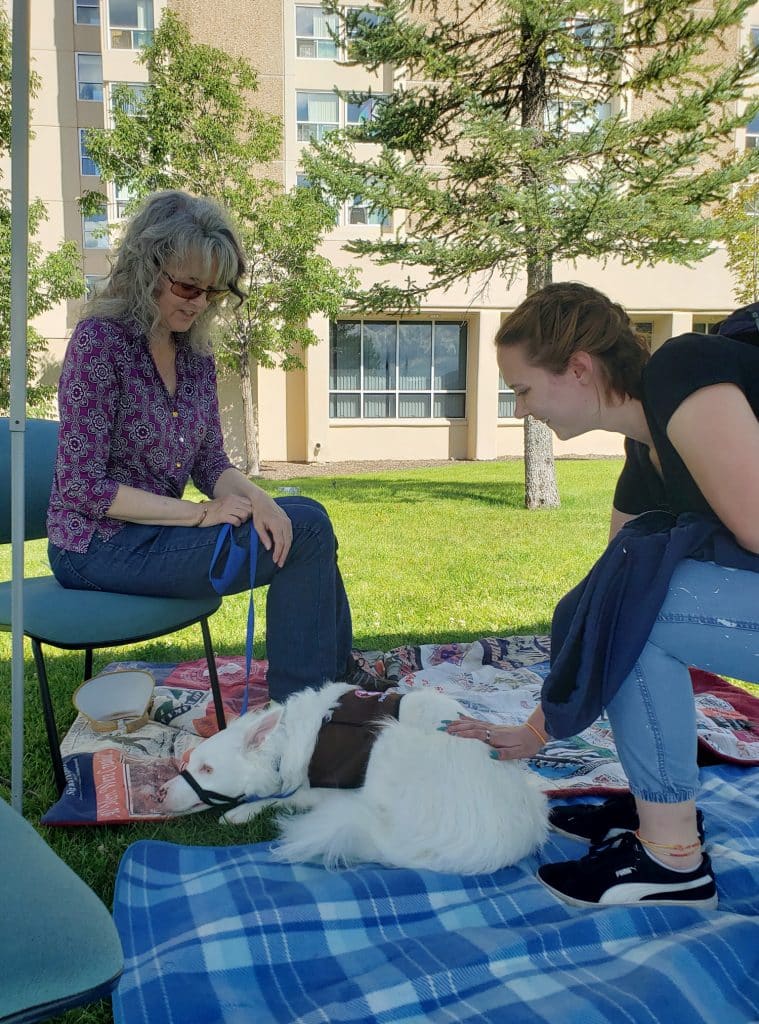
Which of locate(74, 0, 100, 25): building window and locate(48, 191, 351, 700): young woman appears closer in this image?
locate(48, 191, 351, 700): young woman

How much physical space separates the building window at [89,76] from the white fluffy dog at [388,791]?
19.0 meters

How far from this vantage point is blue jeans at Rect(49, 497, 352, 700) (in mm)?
2346

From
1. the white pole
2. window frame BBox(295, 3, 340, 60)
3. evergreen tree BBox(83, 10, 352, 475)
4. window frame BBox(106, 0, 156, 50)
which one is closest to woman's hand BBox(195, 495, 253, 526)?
the white pole

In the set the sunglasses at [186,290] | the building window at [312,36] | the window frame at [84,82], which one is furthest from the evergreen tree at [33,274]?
the sunglasses at [186,290]

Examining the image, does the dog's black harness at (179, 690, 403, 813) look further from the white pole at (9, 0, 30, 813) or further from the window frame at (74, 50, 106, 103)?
the window frame at (74, 50, 106, 103)

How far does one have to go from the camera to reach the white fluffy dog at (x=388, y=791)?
179 cm

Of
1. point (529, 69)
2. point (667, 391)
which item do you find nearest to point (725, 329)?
point (667, 391)

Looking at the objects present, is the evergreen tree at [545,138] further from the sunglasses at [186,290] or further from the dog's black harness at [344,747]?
the dog's black harness at [344,747]

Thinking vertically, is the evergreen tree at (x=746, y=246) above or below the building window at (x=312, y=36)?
below

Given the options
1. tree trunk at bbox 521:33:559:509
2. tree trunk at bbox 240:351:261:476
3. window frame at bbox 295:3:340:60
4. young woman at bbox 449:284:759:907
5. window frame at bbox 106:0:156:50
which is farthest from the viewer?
window frame at bbox 106:0:156:50

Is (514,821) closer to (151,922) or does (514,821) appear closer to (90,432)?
(151,922)

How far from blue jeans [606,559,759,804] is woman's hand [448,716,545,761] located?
23 cm

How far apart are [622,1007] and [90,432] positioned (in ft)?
6.35

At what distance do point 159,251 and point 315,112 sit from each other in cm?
1653
